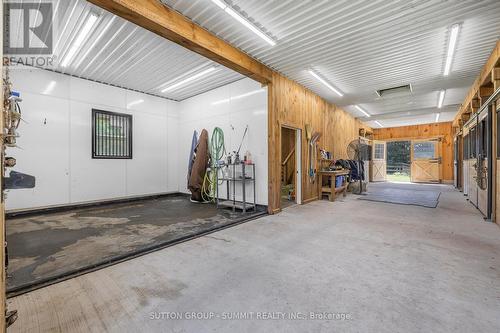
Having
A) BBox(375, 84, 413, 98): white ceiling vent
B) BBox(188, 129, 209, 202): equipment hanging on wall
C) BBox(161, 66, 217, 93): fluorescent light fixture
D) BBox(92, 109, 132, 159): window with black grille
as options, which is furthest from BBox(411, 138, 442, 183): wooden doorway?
BBox(92, 109, 132, 159): window with black grille

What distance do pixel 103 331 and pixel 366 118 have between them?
1143cm

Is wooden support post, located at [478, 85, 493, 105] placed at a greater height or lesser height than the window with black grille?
greater

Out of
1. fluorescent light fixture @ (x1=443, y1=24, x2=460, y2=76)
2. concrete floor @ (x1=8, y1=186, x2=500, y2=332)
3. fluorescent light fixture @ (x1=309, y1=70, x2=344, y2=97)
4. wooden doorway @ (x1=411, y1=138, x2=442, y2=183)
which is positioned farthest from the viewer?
wooden doorway @ (x1=411, y1=138, x2=442, y2=183)

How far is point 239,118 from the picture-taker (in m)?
5.48

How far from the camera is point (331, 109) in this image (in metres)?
7.81

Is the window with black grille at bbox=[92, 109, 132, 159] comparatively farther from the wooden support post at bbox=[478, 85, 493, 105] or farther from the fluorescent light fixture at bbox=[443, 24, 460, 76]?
the wooden support post at bbox=[478, 85, 493, 105]

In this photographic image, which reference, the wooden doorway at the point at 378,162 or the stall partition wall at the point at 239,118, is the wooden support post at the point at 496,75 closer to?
the stall partition wall at the point at 239,118

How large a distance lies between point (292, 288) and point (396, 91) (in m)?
6.83

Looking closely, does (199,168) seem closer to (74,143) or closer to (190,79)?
(190,79)

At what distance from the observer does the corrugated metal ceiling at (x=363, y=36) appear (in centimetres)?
295

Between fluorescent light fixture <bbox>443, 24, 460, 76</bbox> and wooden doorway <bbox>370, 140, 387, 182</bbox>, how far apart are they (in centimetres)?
810

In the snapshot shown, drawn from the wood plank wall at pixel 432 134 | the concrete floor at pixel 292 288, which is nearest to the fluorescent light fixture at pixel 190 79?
the concrete floor at pixel 292 288

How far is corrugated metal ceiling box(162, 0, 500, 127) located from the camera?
9.68ft

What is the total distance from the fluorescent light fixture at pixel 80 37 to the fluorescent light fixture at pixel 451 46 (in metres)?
5.37
